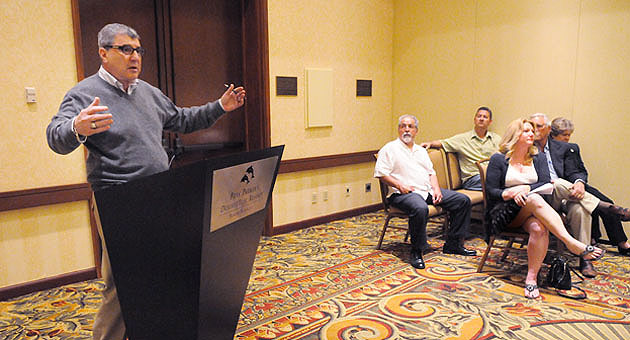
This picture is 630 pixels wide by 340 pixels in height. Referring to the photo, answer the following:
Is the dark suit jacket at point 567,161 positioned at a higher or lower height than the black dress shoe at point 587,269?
higher

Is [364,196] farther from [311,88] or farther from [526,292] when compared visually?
[526,292]

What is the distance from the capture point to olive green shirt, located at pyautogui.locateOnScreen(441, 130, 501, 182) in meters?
5.38

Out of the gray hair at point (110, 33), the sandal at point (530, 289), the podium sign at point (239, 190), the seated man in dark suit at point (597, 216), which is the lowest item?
the sandal at point (530, 289)

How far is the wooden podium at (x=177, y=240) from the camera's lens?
1.36 metres

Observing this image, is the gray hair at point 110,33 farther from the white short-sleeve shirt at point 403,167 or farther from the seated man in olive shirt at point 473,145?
the seated man in olive shirt at point 473,145

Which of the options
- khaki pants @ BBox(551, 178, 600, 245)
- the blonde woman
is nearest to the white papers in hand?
the blonde woman

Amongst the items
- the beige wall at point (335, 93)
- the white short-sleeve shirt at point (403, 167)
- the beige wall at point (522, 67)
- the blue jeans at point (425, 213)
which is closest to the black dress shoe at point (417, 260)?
the blue jeans at point (425, 213)

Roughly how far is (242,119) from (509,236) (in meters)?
2.96

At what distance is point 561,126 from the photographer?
15.6ft

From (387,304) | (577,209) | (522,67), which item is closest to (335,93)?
(522,67)

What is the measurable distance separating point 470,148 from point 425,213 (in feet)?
5.17

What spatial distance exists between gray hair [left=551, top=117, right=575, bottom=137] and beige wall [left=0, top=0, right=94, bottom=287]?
4489 mm

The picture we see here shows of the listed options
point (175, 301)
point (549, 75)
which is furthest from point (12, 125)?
point (549, 75)

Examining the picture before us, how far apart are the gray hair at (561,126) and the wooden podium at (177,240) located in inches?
163
